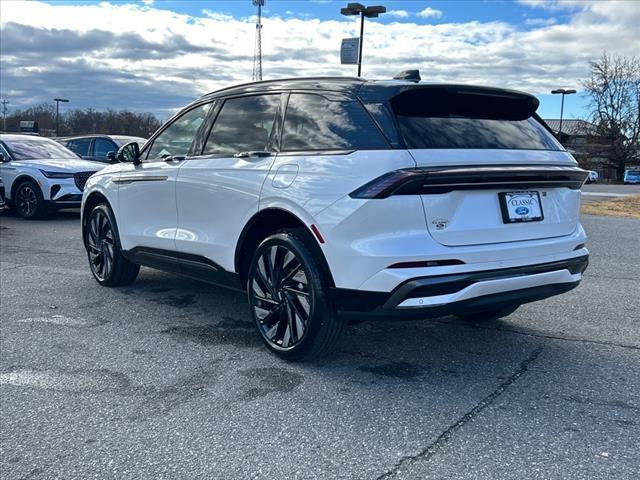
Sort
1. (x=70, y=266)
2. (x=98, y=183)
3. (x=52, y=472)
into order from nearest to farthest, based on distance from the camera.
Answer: (x=52, y=472) → (x=98, y=183) → (x=70, y=266)

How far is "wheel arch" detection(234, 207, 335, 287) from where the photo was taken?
12.7ft

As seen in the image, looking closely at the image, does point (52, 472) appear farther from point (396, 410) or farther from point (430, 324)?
point (430, 324)

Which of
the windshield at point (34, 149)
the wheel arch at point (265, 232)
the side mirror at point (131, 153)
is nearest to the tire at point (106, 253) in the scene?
the side mirror at point (131, 153)

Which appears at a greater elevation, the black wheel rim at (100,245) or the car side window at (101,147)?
the car side window at (101,147)

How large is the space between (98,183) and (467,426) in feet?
15.1

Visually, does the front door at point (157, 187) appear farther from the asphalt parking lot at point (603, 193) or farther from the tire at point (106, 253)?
the asphalt parking lot at point (603, 193)

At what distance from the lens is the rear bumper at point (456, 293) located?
11.4ft

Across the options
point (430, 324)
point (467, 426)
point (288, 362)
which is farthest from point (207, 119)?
point (467, 426)

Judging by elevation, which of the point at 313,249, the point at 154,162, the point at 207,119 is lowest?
the point at 313,249

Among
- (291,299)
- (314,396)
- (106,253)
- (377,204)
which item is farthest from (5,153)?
(377,204)

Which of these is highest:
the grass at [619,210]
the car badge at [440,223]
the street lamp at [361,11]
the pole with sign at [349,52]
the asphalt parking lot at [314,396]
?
the street lamp at [361,11]

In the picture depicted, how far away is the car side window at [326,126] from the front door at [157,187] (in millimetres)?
1143

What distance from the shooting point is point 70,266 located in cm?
754

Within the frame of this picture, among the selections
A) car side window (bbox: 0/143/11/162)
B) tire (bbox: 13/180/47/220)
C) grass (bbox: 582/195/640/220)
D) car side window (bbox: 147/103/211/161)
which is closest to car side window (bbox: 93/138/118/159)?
car side window (bbox: 0/143/11/162)
